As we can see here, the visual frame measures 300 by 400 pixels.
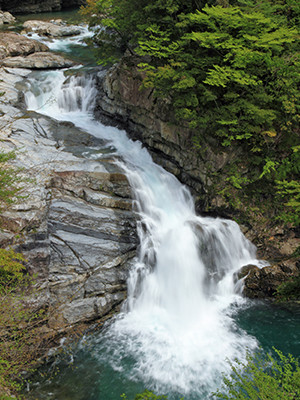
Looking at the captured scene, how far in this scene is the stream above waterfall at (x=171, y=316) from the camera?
6230 millimetres

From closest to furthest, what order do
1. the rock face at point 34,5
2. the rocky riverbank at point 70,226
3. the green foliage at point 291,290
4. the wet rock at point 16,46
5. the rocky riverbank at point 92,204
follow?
the green foliage at point 291,290 < the rocky riverbank at point 70,226 < the rocky riverbank at point 92,204 < the wet rock at point 16,46 < the rock face at point 34,5

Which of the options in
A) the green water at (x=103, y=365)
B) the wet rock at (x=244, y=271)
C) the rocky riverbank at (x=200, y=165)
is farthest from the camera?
the wet rock at (x=244, y=271)

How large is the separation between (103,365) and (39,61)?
15523 millimetres

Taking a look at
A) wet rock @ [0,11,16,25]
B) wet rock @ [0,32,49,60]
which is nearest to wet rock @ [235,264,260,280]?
wet rock @ [0,32,49,60]

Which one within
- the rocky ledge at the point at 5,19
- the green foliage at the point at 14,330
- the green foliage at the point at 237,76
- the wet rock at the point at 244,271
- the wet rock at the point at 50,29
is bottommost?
the wet rock at the point at 244,271

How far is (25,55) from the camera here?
16375 mm

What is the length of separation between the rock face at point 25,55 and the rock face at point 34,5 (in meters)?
14.4

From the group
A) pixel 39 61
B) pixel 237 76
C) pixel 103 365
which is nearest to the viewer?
pixel 103 365

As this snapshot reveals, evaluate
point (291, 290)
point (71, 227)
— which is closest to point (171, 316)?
point (291, 290)

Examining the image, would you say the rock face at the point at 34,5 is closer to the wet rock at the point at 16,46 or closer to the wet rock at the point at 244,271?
the wet rock at the point at 16,46

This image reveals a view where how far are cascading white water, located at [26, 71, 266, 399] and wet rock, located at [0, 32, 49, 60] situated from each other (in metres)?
7.92

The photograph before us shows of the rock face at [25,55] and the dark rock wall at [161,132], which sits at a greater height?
the rock face at [25,55]

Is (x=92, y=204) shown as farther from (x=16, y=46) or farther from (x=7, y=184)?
(x=16, y=46)

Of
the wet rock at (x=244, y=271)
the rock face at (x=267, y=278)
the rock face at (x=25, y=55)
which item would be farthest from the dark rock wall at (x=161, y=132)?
the rock face at (x=25, y=55)
